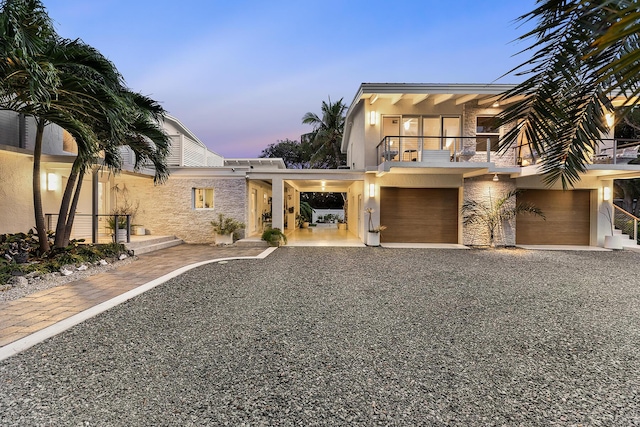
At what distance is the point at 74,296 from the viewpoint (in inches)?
212

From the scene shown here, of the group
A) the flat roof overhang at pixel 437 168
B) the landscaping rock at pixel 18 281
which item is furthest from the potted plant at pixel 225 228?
the landscaping rock at pixel 18 281

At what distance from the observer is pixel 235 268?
8.10 meters

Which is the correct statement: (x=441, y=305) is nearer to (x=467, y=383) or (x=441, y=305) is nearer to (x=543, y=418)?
(x=467, y=383)

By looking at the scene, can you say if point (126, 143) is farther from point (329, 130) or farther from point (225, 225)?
point (329, 130)

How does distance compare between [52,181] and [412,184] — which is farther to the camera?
[412,184]

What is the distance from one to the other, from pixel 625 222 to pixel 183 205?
19.0m

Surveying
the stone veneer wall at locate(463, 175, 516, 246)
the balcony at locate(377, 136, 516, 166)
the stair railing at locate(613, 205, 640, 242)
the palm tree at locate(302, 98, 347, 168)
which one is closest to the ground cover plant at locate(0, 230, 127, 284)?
the balcony at locate(377, 136, 516, 166)

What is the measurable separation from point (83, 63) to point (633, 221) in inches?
781

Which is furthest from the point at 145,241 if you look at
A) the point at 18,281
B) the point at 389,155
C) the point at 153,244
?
the point at 389,155

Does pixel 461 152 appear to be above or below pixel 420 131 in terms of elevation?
below

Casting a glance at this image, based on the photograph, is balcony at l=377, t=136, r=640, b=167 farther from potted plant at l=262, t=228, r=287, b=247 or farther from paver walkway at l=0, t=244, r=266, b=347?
paver walkway at l=0, t=244, r=266, b=347

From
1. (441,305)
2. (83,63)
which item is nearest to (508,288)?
(441,305)

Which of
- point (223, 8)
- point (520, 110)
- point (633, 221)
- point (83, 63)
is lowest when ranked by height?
point (633, 221)

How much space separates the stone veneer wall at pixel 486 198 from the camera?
12.8 metres
